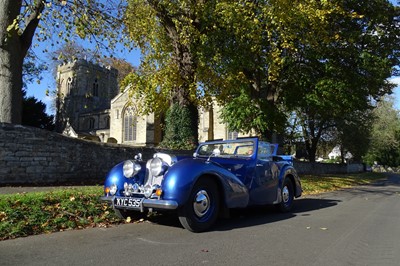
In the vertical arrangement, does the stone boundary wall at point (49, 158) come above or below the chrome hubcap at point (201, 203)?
above

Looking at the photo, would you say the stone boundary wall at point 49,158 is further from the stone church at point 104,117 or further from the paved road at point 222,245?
the stone church at point 104,117

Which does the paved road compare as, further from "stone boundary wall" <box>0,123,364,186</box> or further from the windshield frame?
"stone boundary wall" <box>0,123,364,186</box>

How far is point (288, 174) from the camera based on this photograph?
29.5 feet

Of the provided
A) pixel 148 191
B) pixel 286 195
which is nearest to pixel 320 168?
pixel 286 195

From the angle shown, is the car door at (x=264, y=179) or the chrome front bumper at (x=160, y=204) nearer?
the chrome front bumper at (x=160, y=204)

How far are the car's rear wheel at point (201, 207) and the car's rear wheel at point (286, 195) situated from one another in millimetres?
2822

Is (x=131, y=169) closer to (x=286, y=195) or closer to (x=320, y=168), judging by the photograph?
(x=286, y=195)

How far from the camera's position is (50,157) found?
12211 mm

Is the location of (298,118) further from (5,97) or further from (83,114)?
(83,114)

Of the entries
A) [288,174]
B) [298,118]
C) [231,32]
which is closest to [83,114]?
[298,118]

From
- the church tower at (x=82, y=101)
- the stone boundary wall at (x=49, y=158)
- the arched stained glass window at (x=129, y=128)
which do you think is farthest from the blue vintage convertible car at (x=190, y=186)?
the church tower at (x=82, y=101)

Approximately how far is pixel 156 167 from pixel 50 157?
7.60 metres

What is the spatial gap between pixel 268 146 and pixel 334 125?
31992 mm

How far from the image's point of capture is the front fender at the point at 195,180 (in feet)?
18.4
